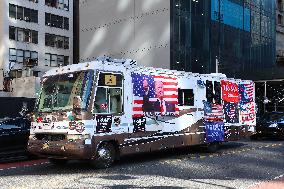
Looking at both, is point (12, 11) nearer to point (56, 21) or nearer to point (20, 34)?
point (20, 34)

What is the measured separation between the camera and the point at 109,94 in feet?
40.1

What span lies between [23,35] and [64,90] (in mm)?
50399

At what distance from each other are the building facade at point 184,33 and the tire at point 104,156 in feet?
92.1

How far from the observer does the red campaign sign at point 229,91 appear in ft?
56.1

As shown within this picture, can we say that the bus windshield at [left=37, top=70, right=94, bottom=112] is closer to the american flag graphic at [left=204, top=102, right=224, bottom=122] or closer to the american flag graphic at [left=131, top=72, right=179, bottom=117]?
the american flag graphic at [left=131, top=72, right=179, bottom=117]

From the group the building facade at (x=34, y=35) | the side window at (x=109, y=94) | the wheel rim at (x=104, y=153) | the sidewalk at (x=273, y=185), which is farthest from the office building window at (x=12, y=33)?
the sidewalk at (x=273, y=185)

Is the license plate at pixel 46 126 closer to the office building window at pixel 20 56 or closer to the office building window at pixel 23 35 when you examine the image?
the office building window at pixel 23 35

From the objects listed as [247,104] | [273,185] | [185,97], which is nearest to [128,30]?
[247,104]

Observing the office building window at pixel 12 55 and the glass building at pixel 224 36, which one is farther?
the office building window at pixel 12 55

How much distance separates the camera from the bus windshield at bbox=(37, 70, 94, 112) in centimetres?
1174

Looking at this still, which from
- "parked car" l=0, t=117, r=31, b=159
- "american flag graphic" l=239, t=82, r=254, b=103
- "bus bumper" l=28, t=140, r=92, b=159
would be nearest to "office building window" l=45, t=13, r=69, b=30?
"american flag graphic" l=239, t=82, r=254, b=103

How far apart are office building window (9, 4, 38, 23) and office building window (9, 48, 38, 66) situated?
4.51 meters

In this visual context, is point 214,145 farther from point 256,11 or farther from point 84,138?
point 256,11

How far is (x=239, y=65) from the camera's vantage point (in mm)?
53062
